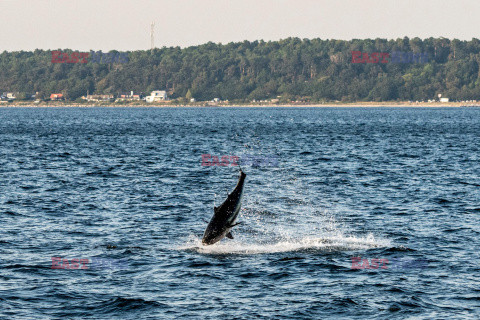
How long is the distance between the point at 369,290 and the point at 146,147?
233 ft

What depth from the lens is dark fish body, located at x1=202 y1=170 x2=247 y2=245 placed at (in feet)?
78.5

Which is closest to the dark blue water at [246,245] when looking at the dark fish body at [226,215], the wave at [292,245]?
the wave at [292,245]

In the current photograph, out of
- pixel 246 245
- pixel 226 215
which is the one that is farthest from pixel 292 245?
pixel 226 215

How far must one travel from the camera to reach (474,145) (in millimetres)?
95625

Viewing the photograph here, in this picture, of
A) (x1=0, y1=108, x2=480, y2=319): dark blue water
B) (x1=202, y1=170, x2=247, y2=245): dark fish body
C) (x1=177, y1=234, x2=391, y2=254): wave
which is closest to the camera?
(x1=0, y1=108, x2=480, y2=319): dark blue water

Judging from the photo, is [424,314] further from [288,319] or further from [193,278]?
[193,278]

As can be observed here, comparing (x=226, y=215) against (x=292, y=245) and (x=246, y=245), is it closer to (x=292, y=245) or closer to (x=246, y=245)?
(x=246, y=245)

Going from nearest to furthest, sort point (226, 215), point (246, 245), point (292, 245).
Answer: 1. point (226, 215)
2. point (292, 245)
3. point (246, 245)

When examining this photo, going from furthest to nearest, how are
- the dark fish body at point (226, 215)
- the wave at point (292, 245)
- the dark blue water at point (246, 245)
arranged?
the wave at point (292, 245), the dark fish body at point (226, 215), the dark blue water at point (246, 245)

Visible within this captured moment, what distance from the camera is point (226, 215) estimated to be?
24.6 metres

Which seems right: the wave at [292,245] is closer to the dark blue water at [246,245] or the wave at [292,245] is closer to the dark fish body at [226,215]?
the dark blue water at [246,245]

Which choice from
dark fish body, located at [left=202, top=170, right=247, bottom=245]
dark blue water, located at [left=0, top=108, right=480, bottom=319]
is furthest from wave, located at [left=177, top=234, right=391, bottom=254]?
dark fish body, located at [left=202, top=170, right=247, bottom=245]

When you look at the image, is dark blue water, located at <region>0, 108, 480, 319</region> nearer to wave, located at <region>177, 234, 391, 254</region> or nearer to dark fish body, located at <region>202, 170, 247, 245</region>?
wave, located at <region>177, 234, 391, 254</region>

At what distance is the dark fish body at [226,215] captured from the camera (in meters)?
23.9
